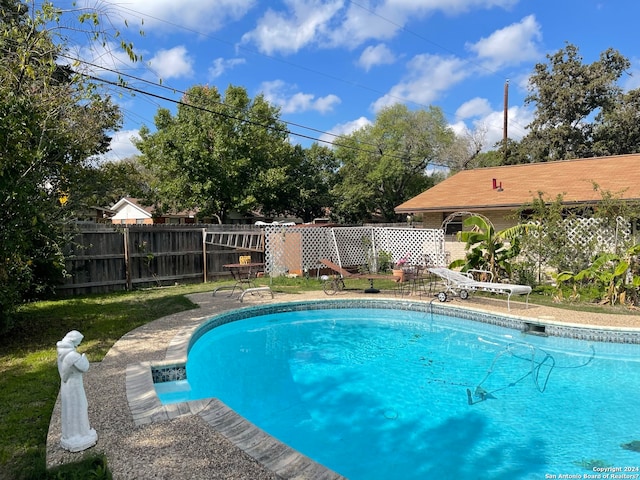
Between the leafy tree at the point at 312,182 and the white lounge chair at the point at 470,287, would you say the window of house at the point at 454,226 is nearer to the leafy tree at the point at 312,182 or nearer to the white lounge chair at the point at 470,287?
the white lounge chair at the point at 470,287

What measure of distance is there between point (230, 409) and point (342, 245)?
12.2m

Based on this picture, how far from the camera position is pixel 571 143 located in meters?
26.6

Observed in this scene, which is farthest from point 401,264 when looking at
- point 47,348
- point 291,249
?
point 47,348

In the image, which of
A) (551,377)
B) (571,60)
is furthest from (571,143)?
(551,377)

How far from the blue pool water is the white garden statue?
1.88 m

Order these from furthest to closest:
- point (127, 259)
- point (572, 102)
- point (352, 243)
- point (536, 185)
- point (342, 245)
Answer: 1. point (572, 102)
2. point (352, 243)
3. point (342, 245)
4. point (536, 185)
5. point (127, 259)

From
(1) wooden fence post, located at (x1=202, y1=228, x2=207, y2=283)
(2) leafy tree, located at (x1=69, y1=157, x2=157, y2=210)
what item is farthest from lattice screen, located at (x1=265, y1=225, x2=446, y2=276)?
(2) leafy tree, located at (x1=69, y1=157, x2=157, y2=210)

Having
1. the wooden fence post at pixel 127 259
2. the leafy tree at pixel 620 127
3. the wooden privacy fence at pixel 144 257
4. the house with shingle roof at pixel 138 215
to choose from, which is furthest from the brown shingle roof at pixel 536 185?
the house with shingle roof at pixel 138 215

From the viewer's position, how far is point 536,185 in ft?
52.9

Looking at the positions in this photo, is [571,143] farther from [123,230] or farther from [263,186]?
[123,230]

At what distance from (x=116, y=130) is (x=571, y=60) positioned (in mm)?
27696

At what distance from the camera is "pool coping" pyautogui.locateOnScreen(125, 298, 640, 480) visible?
11.3 feet

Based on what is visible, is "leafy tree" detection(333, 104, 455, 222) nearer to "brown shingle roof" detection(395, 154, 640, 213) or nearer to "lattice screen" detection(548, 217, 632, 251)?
"brown shingle roof" detection(395, 154, 640, 213)

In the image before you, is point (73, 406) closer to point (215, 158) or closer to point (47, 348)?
point (47, 348)
